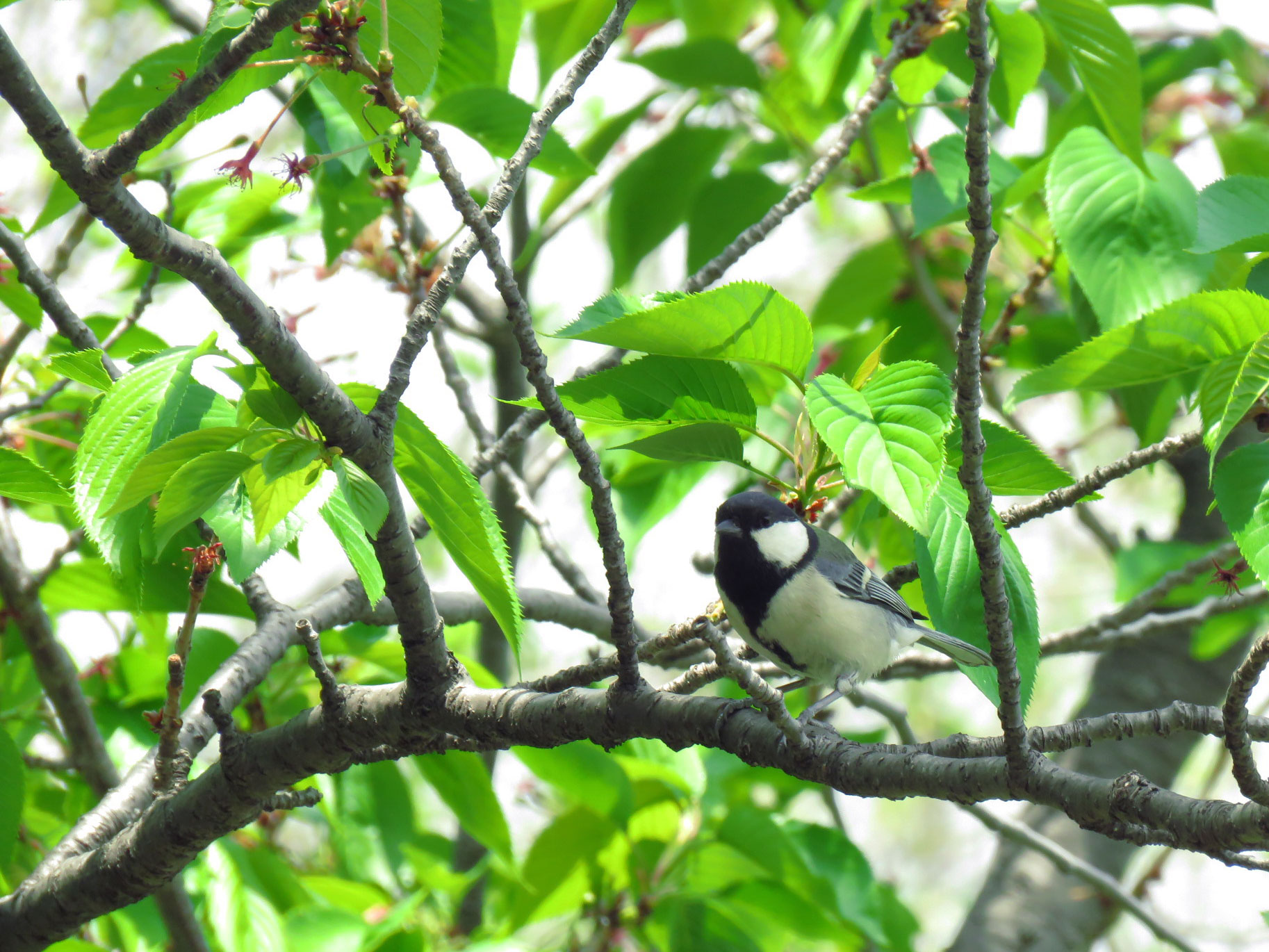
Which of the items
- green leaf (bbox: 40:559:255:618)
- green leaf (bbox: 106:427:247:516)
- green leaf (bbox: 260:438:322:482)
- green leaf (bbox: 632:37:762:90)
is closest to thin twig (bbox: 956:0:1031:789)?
green leaf (bbox: 260:438:322:482)

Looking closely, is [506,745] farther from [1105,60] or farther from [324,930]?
[1105,60]

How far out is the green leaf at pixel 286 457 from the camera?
146cm

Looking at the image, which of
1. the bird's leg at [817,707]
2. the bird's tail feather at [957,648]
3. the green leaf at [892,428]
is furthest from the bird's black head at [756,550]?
the green leaf at [892,428]

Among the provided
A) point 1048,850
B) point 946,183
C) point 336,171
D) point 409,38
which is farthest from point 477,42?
point 1048,850

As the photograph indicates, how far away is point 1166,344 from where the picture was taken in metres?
1.84

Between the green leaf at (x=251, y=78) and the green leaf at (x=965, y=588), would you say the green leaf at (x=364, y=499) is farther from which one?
the green leaf at (x=965, y=588)

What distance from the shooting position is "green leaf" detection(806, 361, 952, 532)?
149cm

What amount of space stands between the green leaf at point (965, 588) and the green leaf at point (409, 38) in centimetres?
118

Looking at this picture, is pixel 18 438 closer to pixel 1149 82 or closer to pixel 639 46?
pixel 639 46

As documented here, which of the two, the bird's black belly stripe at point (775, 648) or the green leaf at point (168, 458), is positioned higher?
the green leaf at point (168, 458)

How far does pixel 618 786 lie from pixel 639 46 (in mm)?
3751

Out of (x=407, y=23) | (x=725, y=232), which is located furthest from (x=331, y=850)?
(x=407, y=23)

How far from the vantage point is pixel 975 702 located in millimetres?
11992

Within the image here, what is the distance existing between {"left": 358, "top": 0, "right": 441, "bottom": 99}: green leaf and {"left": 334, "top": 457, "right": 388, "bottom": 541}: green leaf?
28.0 inches
